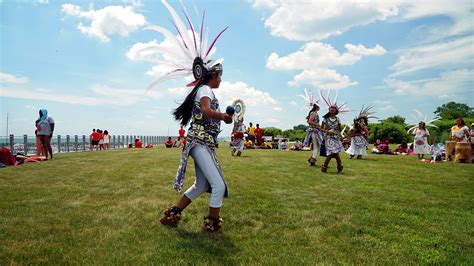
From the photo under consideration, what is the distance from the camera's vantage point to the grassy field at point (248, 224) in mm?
3453

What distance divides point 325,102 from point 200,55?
800cm

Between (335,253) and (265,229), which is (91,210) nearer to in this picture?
(265,229)

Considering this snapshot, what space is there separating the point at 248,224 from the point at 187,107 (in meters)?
1.81

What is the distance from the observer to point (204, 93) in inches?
163

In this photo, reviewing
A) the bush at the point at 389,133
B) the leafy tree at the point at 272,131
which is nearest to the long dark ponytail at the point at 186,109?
the bush at the point at 389,133

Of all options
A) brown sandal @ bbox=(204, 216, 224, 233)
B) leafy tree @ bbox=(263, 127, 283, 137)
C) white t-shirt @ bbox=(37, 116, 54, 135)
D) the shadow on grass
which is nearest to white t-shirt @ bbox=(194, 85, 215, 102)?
brown sandal @ bbox=(204, 216, 224, 233)

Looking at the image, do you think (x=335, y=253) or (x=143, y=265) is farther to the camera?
(x=335, y=253)

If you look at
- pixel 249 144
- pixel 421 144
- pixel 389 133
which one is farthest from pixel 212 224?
pixel 389 133

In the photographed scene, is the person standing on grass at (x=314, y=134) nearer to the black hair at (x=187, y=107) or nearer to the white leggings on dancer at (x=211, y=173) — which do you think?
the black hair at (x=187, y=107)

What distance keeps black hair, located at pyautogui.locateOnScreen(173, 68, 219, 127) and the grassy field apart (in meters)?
Result: 1.46

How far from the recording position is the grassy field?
11.3ft

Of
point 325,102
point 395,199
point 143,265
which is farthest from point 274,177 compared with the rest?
point 143,265

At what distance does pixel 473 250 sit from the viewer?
3693 mm

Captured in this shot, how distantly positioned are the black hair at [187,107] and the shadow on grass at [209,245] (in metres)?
1.49
